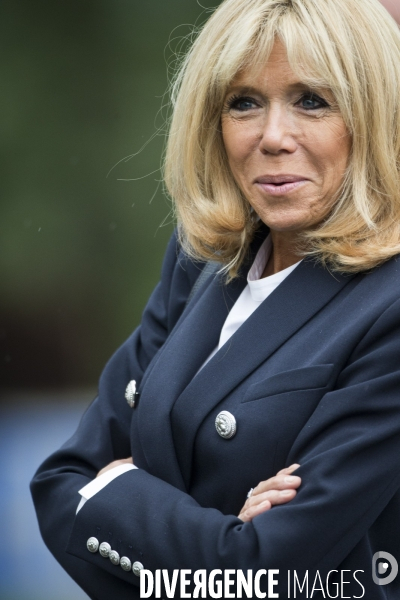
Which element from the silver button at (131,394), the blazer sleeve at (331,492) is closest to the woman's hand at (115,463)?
the silver button at (131,394)

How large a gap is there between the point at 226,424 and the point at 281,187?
554 millimetres

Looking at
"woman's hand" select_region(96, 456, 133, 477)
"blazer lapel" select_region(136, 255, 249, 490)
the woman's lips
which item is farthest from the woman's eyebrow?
"woman's hand" select_region(96, 456, 133, 477)

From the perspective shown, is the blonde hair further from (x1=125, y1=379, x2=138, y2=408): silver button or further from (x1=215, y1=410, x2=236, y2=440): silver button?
(x1=125, y1=379, x2=138, y2=408): silver button

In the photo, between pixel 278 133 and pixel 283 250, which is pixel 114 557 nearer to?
pixel 283 250

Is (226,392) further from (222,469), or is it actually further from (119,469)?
(119,469)

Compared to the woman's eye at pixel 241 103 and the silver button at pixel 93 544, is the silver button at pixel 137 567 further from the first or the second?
the woman's eye at pixel 241 103

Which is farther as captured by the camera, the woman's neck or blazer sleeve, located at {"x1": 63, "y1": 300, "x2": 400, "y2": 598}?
the woman's neck

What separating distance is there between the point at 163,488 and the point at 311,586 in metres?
0.41

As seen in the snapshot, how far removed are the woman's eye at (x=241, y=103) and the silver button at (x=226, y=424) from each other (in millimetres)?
707

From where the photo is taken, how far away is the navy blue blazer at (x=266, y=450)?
1840mm

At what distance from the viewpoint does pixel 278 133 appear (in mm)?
2070

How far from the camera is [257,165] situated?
217 centimetres

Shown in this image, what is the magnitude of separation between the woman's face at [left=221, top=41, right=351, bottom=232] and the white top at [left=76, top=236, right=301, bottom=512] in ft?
0.51

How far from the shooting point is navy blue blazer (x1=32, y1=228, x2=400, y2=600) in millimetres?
1840
